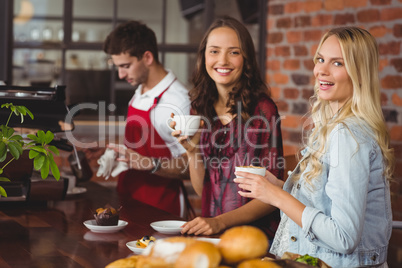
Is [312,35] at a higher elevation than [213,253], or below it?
higher

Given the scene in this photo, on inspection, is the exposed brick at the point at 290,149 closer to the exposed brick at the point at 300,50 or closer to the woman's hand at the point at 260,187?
the exposed brick at the point at 300,50

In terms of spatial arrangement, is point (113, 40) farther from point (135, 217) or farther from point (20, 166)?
point (135, 217)

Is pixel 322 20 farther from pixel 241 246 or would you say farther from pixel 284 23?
pixel 241 246

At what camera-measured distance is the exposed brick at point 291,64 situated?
3.89m

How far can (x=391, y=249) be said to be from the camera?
3178mm

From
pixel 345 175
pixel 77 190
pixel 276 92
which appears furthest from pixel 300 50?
pixel 345 175

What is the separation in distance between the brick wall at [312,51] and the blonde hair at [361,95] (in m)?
1.31

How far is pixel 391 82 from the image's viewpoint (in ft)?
10.2

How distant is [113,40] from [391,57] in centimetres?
154

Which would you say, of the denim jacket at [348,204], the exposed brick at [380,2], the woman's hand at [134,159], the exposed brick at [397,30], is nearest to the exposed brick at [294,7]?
the exposed brick at [380,2]

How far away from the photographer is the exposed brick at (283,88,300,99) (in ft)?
12.8

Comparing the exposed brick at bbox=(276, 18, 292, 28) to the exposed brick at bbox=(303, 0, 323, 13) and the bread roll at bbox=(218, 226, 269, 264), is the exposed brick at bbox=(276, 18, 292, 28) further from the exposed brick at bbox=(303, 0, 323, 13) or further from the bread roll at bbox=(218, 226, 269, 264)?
the bread roll at bbox=(218, 226, 269, 264)

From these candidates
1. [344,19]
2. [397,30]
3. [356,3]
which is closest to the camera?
[397,30]

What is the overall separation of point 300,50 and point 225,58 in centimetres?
144
